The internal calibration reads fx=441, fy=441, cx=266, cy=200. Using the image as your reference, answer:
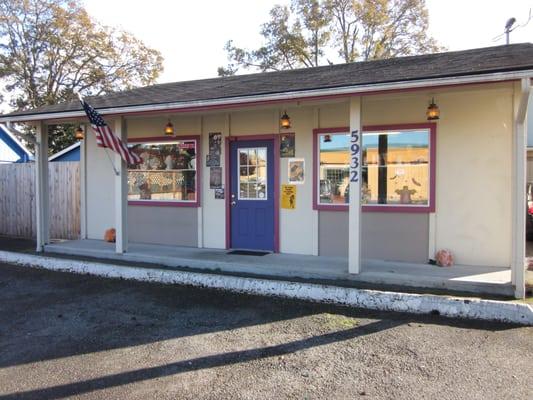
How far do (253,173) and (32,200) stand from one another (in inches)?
273

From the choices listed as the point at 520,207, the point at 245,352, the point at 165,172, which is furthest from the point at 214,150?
the point at 520,207

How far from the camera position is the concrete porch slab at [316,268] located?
6.23 metres

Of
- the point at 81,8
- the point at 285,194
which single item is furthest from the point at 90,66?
the point at 285,194

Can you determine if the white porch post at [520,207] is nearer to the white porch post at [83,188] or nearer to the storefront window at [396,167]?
the storefront window at [396,167]

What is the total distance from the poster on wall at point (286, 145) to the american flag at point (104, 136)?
287 centimetres

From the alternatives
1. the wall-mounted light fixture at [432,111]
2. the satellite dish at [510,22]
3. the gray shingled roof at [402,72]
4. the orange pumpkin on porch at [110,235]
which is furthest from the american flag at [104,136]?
the satellite dish at [510,22]

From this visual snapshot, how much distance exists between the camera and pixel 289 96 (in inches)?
257

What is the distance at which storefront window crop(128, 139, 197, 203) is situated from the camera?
941 cm

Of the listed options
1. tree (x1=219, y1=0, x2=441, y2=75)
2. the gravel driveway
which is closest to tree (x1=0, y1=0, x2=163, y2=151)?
tree (x1=219, y1=0, x2=441, y2=75)

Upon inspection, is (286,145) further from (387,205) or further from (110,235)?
(110,235)

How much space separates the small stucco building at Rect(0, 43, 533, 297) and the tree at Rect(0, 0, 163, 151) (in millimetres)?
19685

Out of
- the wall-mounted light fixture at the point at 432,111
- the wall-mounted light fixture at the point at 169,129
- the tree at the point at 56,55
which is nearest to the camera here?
the wall-mounted light fixture at the point at 432,111

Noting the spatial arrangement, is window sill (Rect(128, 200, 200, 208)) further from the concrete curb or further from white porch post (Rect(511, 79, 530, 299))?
white porch post (Rect(511, 79, 530, 299))

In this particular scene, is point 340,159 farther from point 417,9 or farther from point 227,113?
point 417,9
